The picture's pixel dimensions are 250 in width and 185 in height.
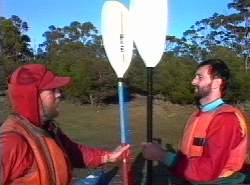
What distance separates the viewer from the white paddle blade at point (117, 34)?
12.8ft

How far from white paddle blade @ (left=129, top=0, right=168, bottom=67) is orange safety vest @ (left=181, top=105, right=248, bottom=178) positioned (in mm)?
722

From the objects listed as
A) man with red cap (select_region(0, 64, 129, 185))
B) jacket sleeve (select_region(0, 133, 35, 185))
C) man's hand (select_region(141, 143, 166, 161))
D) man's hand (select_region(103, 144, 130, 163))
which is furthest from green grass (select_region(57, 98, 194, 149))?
jacket sleeve (select_region(0, 133, 35, 185))

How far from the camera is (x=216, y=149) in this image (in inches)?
111

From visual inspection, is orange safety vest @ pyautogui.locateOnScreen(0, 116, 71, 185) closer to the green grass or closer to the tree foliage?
the green grass

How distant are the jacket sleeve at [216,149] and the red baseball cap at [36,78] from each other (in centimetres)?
86

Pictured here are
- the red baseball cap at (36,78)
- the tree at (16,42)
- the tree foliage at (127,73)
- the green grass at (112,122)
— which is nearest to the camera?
the red baseball cap at (36,78)

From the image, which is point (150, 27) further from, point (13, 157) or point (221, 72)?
point (13, 157)

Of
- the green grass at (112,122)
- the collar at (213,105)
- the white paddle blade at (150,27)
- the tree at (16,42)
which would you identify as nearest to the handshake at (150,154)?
the collar at (213,105)

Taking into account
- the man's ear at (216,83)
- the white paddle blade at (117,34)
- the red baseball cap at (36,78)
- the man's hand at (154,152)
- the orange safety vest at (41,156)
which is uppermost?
the white paddle blade at (117,34)

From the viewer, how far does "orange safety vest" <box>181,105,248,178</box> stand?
115 inches

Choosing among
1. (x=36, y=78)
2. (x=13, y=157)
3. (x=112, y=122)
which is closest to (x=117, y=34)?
(x=36, y=78)

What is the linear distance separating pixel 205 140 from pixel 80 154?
676 mm

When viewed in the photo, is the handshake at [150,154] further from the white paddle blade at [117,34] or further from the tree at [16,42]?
the tree at [16,42]

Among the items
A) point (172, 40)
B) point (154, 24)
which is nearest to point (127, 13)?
point (154, 24)
